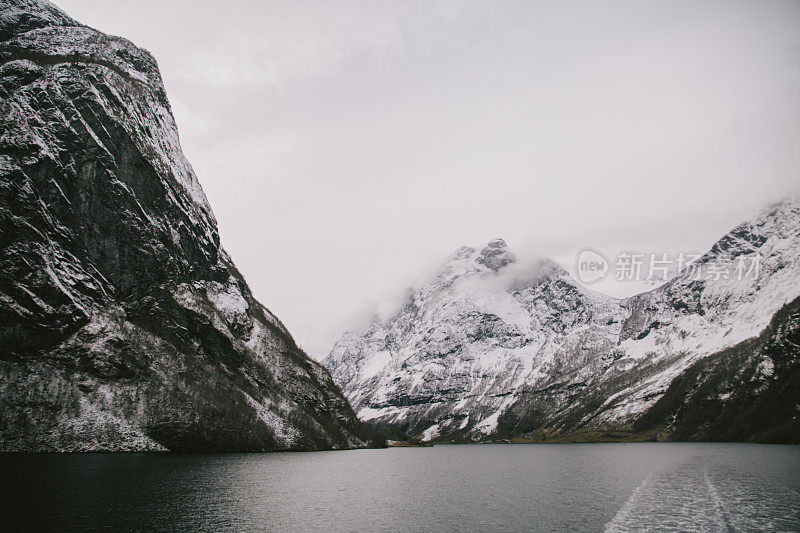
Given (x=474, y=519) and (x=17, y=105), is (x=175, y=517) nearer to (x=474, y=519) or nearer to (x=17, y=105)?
(x=474, y=519)

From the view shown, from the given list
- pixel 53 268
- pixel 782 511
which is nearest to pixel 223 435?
pixel 53 268

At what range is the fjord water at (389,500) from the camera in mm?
55875

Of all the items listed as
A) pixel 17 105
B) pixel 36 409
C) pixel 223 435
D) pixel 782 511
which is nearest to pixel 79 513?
pixel 782 511

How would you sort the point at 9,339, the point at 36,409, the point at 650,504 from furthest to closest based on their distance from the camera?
1. the point at 9,339
2. the point at 36,409
3. the point at 650,504

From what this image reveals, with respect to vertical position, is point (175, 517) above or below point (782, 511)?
above

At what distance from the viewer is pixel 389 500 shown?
77.7m

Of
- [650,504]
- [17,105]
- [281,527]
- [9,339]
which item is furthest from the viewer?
[17,105]

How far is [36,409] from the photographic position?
155m

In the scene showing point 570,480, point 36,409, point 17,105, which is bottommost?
point 570,480

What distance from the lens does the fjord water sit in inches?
2200

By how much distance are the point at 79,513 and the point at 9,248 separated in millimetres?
161948

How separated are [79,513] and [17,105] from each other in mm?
209178

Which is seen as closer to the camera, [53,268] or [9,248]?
[9,248]

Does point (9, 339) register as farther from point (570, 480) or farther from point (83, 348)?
point (570, 480)
